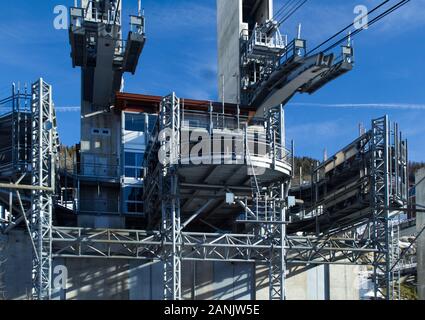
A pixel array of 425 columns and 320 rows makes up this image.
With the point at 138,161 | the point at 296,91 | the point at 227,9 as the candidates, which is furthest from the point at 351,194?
the point at 227,9

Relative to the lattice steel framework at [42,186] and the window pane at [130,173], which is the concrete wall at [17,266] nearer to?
the lattice steel framework at [42,186]

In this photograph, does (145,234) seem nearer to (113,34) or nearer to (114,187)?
(114,187)

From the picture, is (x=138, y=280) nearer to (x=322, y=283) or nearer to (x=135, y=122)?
(x=135, y=122)

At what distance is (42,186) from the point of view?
30.9 metres

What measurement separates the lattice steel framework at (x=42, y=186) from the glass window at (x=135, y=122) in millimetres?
10080

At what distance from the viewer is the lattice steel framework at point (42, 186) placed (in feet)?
100

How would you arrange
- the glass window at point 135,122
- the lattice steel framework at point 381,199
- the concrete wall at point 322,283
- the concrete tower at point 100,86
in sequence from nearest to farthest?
the lattice steel framework at point 381,199 → the concrete wall at point 322,283 → the concrete tower at point 100,86 → the glass window at point 135,122

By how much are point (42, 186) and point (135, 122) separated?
1256cm

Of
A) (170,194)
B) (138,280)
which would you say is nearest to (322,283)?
(138,280)

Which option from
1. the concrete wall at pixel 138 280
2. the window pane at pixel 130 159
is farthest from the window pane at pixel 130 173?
the concrete wall at pixel 138 280

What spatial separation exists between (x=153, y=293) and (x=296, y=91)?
16.9 m

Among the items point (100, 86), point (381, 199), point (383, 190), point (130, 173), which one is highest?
point (100, 86)

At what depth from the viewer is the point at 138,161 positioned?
4181cm
